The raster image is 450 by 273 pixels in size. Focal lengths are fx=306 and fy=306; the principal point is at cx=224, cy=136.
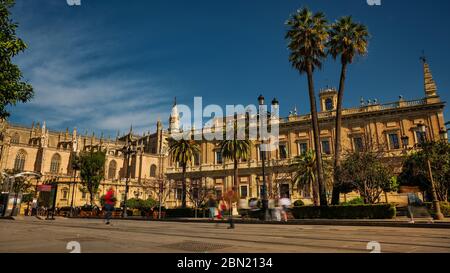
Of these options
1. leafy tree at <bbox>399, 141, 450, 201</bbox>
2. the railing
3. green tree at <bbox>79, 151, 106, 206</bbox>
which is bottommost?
leafy tree at <bbox>399, 141, 450, 201</bbox>

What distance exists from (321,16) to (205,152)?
102ft

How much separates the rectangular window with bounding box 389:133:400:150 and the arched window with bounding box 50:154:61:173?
72.6 m

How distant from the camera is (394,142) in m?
39.6

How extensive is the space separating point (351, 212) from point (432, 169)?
12.5 m

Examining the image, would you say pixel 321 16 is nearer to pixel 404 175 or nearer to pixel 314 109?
pixel 314 109

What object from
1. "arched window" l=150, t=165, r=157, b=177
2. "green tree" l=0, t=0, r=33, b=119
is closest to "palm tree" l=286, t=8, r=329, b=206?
"green tree" l=0, t=0, r=33, b=119

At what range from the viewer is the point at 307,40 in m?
26.4

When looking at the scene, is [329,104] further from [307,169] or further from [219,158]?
[219,158]

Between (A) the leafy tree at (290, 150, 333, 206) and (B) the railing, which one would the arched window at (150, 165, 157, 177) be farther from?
(A) the leafy tree at (290, 150, 333, 206)

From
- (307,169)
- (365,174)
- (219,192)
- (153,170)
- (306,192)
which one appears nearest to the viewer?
(365,174)

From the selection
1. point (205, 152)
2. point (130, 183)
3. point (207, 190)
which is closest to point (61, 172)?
point (130, 183)

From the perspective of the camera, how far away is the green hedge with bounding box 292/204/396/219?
71.2 feet

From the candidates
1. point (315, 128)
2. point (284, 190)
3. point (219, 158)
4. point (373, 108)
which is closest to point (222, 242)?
point (315, 128)

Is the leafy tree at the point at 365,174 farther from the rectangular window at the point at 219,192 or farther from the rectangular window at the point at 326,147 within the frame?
the rectangular window at the point at 219,192
